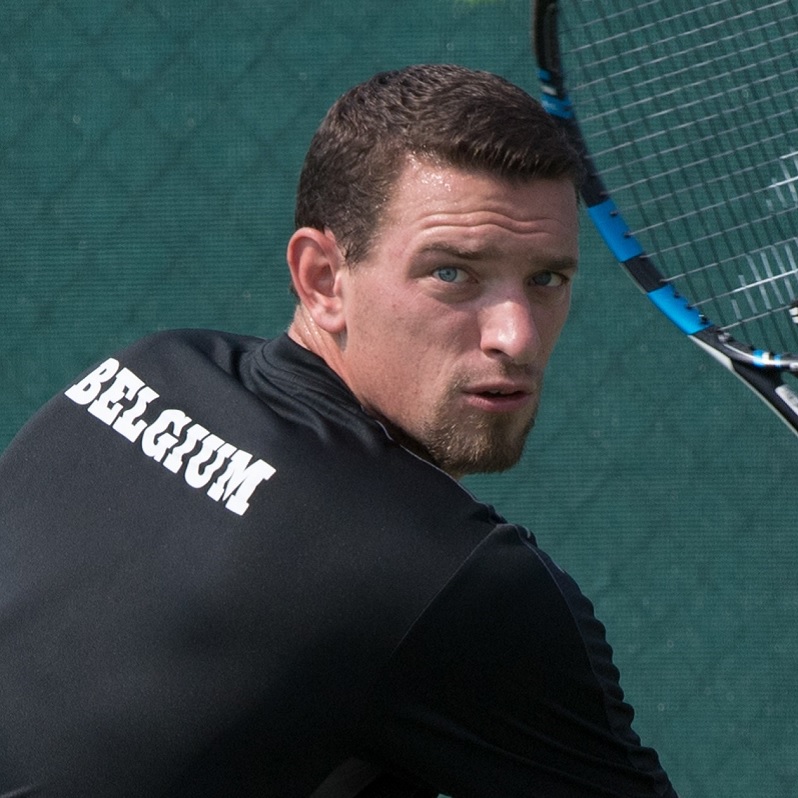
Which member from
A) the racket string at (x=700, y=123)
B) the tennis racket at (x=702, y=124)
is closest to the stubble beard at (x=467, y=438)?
the tennis racket at (x=702, y=124)

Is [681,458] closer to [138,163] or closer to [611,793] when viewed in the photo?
[138,163]

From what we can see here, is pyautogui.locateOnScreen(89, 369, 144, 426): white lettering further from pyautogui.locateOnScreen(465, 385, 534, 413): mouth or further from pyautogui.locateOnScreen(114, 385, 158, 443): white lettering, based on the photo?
pyautogui.locateOnScreen(465, 385, 534, 413): mouth

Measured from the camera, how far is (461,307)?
1480mm

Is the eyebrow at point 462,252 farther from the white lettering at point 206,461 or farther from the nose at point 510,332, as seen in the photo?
the white lettering at point 206,461

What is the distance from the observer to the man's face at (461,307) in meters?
1.47

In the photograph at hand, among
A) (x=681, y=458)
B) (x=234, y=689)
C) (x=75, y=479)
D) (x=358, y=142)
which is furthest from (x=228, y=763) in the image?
(x=681, y=458)

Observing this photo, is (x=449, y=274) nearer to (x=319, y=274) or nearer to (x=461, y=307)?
(x=461, y=307)

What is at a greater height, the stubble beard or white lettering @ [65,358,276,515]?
white lettering @ [65,358,276,515]

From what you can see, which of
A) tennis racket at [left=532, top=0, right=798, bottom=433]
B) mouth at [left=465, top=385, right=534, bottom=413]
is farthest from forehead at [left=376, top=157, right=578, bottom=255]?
tennis racket at [left=532, top=0, right=798, bottom=433]

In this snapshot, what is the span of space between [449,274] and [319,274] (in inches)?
6.1

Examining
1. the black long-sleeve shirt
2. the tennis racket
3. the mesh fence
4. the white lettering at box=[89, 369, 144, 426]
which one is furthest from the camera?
the mesh fence

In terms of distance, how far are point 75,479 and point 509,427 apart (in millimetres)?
388

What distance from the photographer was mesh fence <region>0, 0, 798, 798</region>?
→ 280 centimetres

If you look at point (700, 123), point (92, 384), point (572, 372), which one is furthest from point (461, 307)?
point (572, 372)
